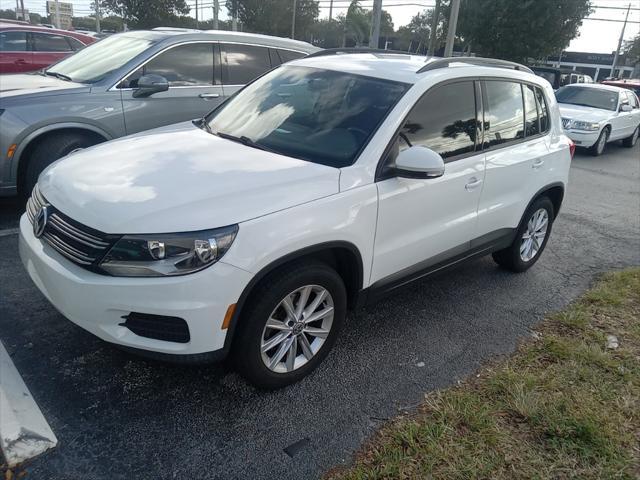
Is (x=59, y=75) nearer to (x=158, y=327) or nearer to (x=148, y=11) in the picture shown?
(x=158, y=327)

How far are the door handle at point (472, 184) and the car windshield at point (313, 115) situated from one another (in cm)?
83

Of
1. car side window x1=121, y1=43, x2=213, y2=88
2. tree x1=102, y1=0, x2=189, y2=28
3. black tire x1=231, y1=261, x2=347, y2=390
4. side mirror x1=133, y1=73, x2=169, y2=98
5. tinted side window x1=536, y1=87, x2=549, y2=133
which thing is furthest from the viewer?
tree x1=102, y1=0, x2=189, y2=28

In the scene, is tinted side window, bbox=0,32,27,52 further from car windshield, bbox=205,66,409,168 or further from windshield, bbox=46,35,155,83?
car windshield, bbox=205,66,409,168

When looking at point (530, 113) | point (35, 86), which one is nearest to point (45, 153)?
point (35, 86)

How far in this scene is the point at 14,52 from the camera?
1035 centimetres

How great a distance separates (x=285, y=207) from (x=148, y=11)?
4108 cm

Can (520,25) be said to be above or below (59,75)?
above

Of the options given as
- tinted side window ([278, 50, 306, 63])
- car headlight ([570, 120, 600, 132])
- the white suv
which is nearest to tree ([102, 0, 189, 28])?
car headlight ([570, 120, 600, 132])

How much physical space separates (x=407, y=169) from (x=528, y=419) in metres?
1.51

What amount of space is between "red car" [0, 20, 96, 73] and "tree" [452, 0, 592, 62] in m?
20.0

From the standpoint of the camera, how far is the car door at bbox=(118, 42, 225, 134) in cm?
546

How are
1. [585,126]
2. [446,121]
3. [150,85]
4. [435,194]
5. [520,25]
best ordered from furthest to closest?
[520,25], [585,126], [150,85], [446,121], [435,194]

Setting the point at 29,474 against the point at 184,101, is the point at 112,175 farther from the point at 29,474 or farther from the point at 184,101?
the point at 184,101

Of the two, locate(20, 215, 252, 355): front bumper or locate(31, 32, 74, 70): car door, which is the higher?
locate(31, 32, 74, 70): car door
